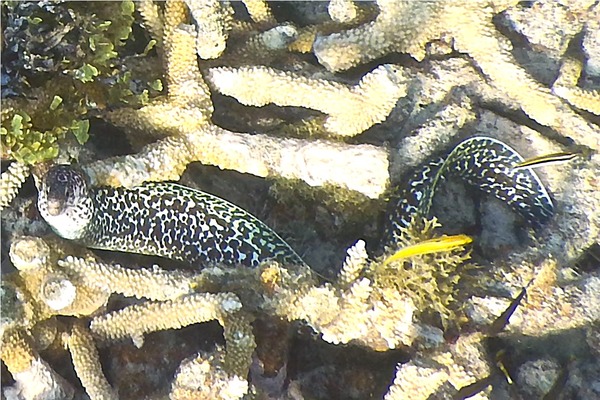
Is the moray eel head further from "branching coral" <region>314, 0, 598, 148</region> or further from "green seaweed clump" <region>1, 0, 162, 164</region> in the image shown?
"branching coral" <region>314, 0, 598, 148</region>

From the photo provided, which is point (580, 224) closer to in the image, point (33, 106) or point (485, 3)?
A: point (485, 3)

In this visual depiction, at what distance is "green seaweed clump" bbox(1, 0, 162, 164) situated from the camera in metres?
2.31

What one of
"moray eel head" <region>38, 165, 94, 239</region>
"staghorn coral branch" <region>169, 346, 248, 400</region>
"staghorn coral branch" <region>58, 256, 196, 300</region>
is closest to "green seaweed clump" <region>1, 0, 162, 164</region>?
"moray eel head" <region>38, 165, 94, 239</region>

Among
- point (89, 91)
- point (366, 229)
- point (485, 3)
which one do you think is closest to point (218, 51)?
point (89, 91)

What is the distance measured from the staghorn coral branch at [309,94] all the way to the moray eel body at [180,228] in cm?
49

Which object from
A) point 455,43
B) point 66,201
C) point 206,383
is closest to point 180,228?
point 66,201

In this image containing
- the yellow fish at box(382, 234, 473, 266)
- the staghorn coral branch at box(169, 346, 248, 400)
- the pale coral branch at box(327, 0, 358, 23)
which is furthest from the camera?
the pale coral branch at box(327, 0, 358, 23)

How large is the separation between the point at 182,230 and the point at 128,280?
38 centimetres

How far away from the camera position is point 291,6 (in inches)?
124

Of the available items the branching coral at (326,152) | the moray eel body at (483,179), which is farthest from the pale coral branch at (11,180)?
the moray eel body at (483,179)

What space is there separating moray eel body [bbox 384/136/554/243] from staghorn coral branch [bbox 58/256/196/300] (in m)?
0.97

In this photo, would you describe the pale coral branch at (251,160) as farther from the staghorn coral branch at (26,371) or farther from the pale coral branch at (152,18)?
the staghorn coral branch at (26,371)

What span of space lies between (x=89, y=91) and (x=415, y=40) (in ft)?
4.89

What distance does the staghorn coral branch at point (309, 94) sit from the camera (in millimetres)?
2457
